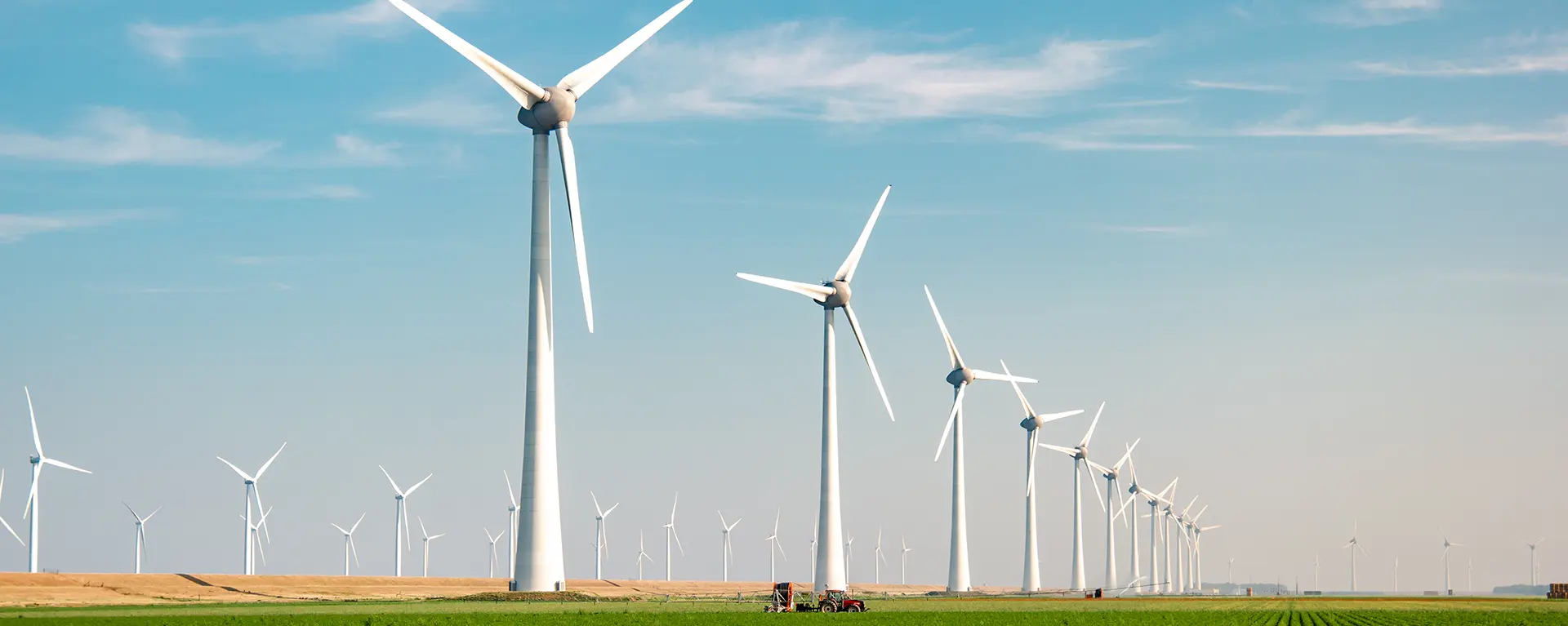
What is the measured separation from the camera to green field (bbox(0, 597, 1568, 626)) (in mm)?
73188

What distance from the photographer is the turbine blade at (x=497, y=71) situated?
9169cm

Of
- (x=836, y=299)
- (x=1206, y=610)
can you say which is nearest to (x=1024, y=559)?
(x=836, y=299)

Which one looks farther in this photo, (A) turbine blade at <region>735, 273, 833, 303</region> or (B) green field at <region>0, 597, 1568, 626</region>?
(A) turbine blade at <region>735, 273, 833, 303</region>

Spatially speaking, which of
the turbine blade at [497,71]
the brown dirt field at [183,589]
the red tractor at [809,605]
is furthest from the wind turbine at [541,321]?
the brown dirt field at [183,589]

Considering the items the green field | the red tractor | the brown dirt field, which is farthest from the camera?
the brown dirt field

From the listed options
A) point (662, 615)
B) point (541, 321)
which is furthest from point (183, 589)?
point (662, 615)

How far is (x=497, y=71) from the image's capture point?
313ft

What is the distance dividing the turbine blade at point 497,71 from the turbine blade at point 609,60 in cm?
206

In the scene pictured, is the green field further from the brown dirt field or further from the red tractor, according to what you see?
the brown dirt field

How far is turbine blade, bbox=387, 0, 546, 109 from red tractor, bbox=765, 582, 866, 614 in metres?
33.2

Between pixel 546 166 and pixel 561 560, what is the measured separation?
24.0 metres

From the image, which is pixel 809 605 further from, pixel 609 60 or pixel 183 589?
pixel 183 589

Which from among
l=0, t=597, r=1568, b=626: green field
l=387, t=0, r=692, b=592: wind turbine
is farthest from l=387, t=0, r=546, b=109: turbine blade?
l=0, t=597, r=1568, b=626: green field

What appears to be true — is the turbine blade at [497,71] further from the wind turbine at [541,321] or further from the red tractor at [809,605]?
the red tractor at [809,605]
